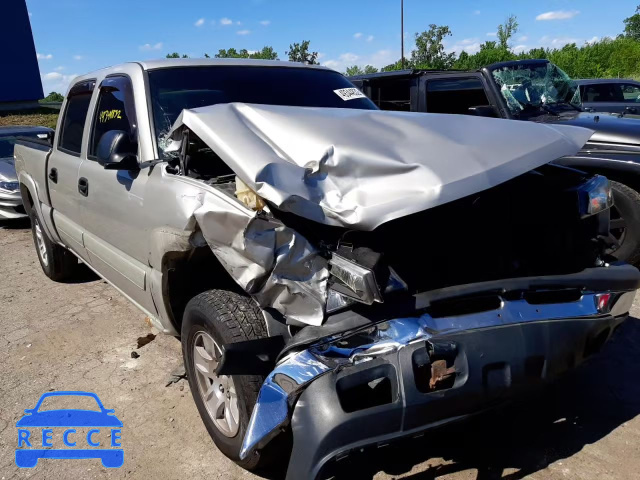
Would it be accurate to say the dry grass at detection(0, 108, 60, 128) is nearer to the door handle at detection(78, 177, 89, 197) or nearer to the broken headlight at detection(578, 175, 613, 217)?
the door handle at detection(78, 177, 89, 197)

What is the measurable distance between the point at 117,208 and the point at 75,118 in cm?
166

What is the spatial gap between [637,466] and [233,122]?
2.49 m

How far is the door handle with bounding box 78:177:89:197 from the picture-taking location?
12.9ft

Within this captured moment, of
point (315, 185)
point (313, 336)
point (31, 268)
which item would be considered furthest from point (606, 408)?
point (31, 268)

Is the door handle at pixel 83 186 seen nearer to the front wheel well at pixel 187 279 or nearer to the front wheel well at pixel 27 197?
the front wheel well at pixel 187 279

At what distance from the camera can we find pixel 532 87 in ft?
20.5

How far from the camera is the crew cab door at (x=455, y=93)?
20.9 ft

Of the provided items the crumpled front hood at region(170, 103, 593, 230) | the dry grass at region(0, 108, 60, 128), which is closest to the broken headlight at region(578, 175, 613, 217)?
the crumpled front hood at region(170, 103, 593, 230)

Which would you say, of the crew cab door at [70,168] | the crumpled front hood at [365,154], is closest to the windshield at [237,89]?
the crumpled front hood at [365,154]

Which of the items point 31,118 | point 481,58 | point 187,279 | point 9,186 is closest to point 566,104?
point 187,279

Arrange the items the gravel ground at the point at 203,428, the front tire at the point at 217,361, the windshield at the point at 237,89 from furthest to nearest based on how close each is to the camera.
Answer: the windshield at the point at 237,89 → the gravel ground at the point at 203,428 → the front tire at the point at 217,361

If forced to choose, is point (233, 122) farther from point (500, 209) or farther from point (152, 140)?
point (500, 209)

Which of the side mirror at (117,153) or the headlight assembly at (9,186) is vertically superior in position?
the side mirror at (117,153)

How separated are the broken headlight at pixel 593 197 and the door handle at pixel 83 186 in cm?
321
